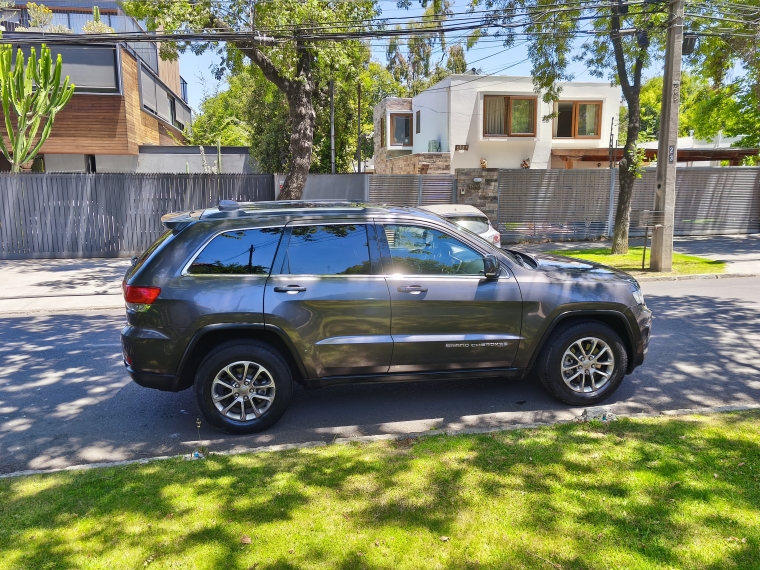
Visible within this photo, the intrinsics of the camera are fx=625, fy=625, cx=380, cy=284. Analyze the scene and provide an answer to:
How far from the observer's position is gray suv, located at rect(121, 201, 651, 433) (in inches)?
195

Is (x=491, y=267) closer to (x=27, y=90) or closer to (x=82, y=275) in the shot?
(x=82, y=275)

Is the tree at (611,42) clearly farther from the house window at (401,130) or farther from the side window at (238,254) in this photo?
the house window at (401,130)

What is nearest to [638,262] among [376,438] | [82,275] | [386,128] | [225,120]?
[376,438]

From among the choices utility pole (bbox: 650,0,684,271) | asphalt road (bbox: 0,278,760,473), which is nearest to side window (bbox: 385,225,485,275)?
asphalt road (bbox: 0,278,760,473)

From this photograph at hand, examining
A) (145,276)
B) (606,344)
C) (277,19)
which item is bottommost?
(606,344)

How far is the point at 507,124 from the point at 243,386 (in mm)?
26243

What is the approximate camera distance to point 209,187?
56.6 ft

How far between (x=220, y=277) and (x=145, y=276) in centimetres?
59

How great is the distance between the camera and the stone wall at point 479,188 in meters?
18.9

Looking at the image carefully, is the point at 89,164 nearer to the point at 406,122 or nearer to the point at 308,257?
the point at 406,122

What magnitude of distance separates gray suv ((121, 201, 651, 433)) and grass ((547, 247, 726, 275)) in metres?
8.36

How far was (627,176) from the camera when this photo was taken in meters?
15.4

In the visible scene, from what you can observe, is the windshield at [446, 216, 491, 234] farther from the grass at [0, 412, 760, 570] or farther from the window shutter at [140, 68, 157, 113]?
the window shutter at [140, 68, 157, 113]

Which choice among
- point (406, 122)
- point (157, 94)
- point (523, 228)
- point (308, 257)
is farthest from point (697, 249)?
point (157, 94)
